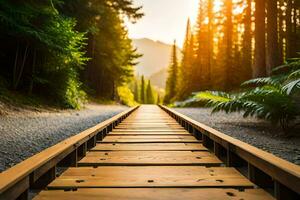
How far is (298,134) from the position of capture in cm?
635

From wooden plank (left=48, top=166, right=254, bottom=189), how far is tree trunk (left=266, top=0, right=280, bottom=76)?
10.4 meters

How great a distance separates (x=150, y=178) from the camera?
270cm

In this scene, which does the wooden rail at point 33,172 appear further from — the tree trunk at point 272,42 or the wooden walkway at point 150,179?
the tree trunk at point 272,42

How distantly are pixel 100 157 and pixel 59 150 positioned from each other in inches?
40.6

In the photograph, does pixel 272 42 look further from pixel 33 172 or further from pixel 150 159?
pixel 33 172

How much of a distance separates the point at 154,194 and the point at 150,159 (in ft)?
4.22

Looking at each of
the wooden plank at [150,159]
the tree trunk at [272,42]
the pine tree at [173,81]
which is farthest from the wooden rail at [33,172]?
the pine tree at [173,81]

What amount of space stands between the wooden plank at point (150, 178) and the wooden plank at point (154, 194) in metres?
0.09

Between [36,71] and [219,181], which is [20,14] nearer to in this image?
[36,71]

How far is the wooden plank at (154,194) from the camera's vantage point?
7.16 feet

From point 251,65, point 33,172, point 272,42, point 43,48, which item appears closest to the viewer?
point 33,172

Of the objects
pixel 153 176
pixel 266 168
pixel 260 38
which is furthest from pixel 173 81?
pixel 266 168

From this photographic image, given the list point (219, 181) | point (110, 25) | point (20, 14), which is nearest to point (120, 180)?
point (219, 181)

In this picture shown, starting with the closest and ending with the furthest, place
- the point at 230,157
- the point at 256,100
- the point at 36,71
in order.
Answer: the point at 230,157
the point at 256,100
the point at 36,71
